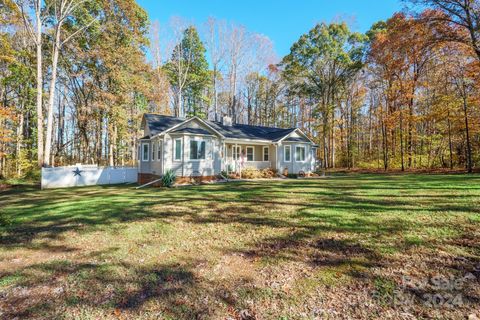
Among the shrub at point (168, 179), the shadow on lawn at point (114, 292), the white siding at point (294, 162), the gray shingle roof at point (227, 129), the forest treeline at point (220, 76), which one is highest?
the forest treeline at point (220, 76)

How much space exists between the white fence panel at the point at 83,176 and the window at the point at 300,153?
42.1ft

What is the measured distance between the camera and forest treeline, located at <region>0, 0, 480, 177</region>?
53.1 feet

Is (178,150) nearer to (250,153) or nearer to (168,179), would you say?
(168,179)

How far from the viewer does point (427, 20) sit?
1160cm

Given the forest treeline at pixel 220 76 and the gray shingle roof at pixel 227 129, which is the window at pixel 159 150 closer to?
the gray shingle roof at pixel 227 129

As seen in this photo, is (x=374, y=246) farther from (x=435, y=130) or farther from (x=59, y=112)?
(x=59, y=112)

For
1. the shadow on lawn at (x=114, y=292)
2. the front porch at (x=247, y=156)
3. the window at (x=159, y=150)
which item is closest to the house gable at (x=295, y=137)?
the front porch at (x=247, y=156)

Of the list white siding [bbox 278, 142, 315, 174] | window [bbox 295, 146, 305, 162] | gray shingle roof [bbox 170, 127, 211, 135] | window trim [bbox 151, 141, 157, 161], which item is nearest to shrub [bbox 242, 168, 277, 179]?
white siding [bbox 278, 142, 315, 174]

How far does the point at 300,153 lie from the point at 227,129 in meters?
6.30

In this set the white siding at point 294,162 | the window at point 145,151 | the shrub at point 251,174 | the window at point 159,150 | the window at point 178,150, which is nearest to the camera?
the window at point 178,150

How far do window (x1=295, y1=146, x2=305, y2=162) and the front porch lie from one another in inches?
74.3

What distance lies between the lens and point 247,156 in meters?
19.5

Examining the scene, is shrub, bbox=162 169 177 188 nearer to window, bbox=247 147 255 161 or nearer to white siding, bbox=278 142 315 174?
window, bbox=247 147 255 161

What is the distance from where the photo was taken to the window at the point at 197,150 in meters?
15.1
